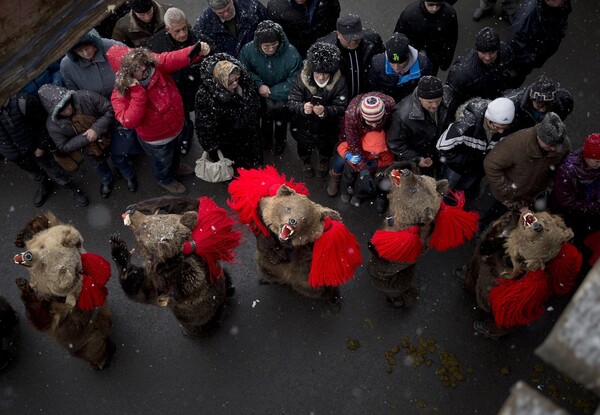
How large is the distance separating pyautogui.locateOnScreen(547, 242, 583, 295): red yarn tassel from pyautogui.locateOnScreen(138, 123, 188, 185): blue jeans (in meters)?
4.27

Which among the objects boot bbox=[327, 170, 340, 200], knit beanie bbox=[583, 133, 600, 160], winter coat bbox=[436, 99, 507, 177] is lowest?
boot bbox=[327, 170, 340, 200]

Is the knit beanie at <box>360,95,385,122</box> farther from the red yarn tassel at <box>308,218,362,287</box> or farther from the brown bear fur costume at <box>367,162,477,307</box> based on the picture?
the red yarn tassel at <box>308,218,362,287</box>

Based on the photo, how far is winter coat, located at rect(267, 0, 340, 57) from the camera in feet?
20.6

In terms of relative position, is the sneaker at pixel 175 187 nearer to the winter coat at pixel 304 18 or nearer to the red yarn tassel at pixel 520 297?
the winter coat at pixel 304 18

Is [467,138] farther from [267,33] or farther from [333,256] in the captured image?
[267,33]

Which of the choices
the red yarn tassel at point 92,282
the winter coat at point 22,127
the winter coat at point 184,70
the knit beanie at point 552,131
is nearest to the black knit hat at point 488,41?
the knit beanie at point 552,131

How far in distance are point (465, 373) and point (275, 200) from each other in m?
2.90

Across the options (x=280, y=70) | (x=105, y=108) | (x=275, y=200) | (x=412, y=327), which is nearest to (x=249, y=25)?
(x=280, y=70)

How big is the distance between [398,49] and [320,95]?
0.95m

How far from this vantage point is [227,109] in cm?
547

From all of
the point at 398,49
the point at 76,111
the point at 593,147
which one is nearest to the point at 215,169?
the point at 76,111

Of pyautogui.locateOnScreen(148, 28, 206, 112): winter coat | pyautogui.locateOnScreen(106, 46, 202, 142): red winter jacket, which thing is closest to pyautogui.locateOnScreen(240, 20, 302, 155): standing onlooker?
pyautogui.locateOnScreen(148, 28, 206, 112): winter coat

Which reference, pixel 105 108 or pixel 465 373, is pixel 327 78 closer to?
pixel 105 108

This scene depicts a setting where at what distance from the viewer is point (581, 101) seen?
730cm
